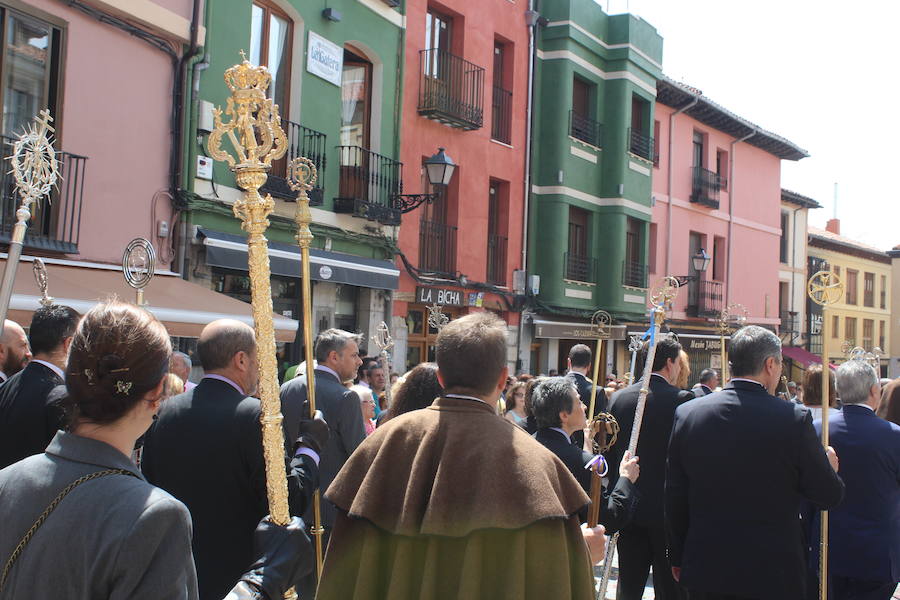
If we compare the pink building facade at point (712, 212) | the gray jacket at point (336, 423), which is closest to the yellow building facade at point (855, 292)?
the pink building facade at point (712, 212)

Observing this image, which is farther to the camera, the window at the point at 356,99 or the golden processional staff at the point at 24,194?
the window at the point at 356,99

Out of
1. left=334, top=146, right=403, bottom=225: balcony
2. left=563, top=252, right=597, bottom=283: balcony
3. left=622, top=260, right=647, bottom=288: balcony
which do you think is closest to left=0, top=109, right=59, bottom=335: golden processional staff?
left=334, top=146, right=403, bottom=225: balcony

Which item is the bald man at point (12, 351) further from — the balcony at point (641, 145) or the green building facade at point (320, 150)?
the balcony at point (641, 145)

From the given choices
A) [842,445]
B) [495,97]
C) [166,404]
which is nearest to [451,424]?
[166,404]

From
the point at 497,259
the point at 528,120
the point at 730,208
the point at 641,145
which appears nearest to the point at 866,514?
the point at 497,259

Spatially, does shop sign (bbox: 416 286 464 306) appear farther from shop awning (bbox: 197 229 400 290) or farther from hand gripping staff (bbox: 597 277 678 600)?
hand gripping staff (bbox: 597 277 678 600)

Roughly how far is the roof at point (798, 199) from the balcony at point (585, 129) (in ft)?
41.9

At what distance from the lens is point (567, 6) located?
1962 centimetres

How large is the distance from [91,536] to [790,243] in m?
32.9

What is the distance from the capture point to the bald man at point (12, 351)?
5.07 metres

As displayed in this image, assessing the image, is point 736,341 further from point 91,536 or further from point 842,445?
point 91,536

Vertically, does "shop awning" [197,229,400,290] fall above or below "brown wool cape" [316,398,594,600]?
above

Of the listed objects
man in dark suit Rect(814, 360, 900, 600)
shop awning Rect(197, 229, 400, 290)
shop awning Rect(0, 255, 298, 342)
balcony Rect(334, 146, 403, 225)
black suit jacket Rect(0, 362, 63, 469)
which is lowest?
man in dark suit Rect(814, 360, 900, 600)

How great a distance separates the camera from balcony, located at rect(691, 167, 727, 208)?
24.8m
